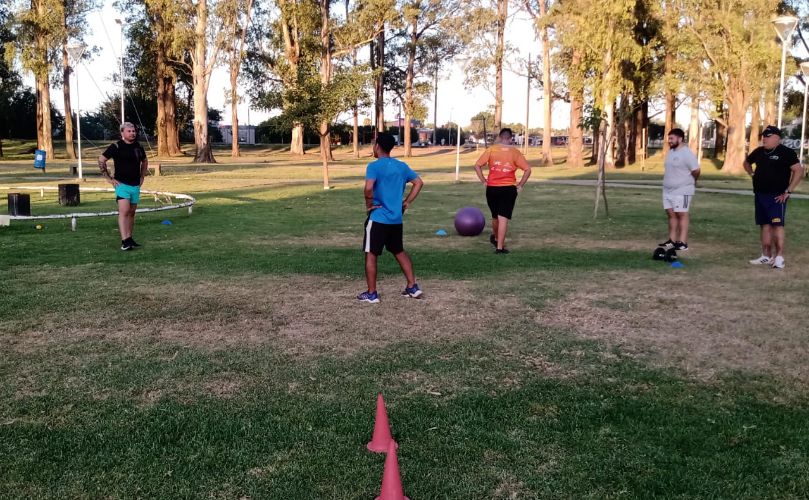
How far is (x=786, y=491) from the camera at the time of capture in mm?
3262

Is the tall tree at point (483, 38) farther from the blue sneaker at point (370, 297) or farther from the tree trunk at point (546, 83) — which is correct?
the blue sneaker at point (370, 297)

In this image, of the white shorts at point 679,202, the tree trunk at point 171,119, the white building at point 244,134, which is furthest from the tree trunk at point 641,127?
the white building at point 244,134

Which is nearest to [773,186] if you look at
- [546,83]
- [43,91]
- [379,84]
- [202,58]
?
[546,83]

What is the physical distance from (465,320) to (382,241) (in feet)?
4.05

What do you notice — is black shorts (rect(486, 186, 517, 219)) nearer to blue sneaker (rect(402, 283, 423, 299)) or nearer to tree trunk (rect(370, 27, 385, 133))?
blue sneaker (rect(402, 283, 423, 299))

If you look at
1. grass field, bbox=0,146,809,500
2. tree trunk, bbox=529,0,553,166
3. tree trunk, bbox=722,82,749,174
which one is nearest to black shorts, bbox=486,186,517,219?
grass field, bbox=0,146,809,500

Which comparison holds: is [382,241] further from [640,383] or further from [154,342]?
[640,383]

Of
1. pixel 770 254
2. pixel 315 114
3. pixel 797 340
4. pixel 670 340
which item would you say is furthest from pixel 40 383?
pixel 315 114

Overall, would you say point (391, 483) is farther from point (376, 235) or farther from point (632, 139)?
point (632, 139)

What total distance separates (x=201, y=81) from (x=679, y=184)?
3655 cm

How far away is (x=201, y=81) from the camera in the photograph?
4128cm

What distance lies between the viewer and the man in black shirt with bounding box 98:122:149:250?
32.6ft

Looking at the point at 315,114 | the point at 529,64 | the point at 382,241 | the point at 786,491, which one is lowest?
the point at 786,491

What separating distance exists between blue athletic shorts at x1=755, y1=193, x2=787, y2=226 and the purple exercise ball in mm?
4423
